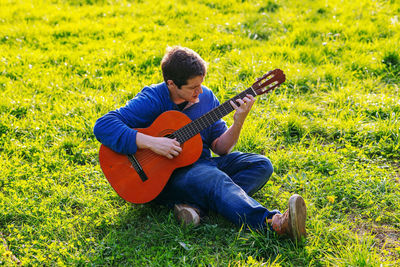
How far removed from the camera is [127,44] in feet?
20.5

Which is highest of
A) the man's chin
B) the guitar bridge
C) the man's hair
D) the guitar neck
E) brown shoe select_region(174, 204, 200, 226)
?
the man's hair

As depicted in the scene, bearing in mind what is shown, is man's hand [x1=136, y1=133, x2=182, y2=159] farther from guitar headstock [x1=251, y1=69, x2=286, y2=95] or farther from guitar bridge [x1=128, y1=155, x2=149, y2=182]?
guitar headstock [x1=251, y1=69, x2=286, y2=95]

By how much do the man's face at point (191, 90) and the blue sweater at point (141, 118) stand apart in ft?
0.37

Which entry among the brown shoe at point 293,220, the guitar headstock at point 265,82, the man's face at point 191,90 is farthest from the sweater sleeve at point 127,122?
the brown shoe at point 293,220

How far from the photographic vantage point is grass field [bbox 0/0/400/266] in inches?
121

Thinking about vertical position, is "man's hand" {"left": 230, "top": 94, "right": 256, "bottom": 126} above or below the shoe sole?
above

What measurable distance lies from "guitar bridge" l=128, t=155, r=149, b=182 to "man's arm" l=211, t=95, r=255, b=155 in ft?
2.18

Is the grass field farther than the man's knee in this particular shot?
No

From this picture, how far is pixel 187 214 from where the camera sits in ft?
10.4

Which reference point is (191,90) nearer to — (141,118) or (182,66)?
(182,66)

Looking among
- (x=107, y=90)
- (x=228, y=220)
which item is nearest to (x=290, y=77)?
(x=107, y=90)

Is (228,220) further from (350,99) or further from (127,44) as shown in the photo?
(127,44)

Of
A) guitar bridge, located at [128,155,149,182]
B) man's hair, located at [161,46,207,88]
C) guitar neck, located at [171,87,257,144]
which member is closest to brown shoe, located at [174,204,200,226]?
guitar bridge, located at [128,155,149,182]

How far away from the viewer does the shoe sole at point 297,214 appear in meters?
2.82
